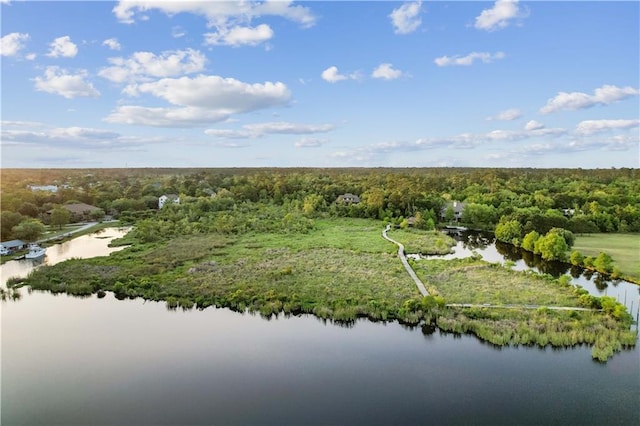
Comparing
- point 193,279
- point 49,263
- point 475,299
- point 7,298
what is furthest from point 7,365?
point 475,299

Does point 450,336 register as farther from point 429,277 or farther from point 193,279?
point 193,279

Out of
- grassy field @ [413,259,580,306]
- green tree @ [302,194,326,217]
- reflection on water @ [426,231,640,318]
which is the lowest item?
reflection on water @ [426,231,640,318]

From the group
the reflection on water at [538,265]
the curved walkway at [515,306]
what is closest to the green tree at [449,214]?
the reflection on water at [538,265]

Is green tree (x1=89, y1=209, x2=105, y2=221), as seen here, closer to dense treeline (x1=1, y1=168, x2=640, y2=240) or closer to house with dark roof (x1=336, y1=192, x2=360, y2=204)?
dense treeline (x1=1, y1=168, x2=640, y2=240)

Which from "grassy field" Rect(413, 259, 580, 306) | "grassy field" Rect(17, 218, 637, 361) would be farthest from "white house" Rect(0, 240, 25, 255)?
"grassy field" Rect(413, 259, 580, 306)

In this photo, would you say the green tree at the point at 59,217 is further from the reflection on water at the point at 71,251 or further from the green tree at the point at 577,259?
the green tree at the point at 577,259

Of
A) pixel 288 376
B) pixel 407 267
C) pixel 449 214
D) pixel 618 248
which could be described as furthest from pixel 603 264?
pixel 449 214
